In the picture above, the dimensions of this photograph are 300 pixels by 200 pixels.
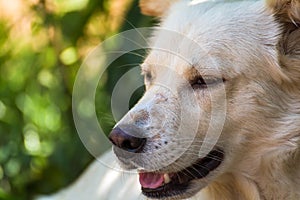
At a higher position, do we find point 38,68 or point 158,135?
point 158,135

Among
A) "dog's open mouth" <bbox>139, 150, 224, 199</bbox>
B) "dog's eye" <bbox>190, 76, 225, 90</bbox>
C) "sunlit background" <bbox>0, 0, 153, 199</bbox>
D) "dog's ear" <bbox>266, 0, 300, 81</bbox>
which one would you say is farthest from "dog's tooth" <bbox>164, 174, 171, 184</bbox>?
"sunlit background" <bbox>0, 0, 153, 199</bbox>

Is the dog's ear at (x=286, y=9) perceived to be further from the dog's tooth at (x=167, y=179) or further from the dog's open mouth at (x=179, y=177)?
the dog's tooth at (x=167, y=179)

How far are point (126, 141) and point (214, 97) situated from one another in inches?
13.9

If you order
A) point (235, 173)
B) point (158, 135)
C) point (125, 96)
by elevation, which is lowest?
point (125, 96)

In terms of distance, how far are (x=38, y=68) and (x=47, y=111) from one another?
0.85 feet

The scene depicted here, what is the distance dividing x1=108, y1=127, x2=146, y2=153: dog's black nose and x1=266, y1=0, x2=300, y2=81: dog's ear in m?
0.58

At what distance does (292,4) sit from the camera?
338 centimetres

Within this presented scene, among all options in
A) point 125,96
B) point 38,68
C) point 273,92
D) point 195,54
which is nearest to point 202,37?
point 195,54

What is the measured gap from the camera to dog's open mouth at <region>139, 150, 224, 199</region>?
341 centimetres

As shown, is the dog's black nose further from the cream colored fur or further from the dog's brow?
the dog's brow

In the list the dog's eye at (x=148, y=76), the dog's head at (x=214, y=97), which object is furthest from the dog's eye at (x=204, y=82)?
the dog's eye at (x=148, y=76)

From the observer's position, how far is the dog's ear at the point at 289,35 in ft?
11.2

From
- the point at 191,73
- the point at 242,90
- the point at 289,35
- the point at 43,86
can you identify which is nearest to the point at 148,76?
the point at 191,73

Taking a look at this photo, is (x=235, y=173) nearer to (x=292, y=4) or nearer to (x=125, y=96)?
(x=292, y=4)
